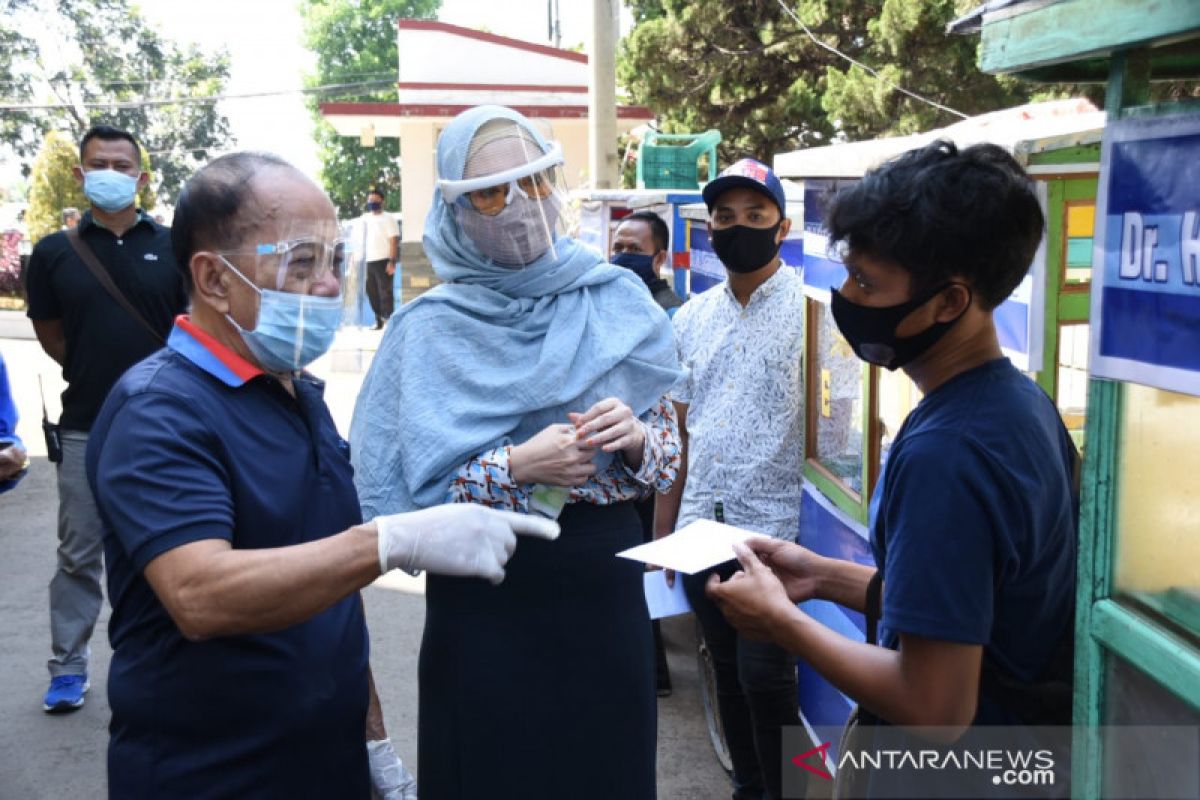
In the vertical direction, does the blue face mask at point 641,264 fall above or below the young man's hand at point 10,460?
above

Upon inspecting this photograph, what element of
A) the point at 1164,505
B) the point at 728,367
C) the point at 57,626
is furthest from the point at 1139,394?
the point at 57,626

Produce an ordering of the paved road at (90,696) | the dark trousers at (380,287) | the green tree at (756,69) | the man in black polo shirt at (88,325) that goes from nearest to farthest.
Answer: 1. the paved road at (90,696)
2. the man in black polo shirt at (88,325)
3. the green tree at (756,69)
4. the dark trousers at (380,287)

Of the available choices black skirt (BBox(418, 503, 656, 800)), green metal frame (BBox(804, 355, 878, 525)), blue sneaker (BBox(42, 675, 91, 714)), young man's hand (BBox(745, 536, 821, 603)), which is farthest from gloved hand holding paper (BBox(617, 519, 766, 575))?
blue sneaker (BBox(42, 675, 91, 714))

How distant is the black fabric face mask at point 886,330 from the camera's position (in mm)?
1715

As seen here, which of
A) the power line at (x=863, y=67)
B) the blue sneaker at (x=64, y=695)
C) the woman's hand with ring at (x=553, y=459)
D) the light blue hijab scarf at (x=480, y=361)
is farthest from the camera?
the power line at (x=863, y=67)

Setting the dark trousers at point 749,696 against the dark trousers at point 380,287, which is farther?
the dark trousers at point 380,287

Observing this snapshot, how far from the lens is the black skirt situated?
2416 mm

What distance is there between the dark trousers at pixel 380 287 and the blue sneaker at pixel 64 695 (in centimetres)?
1256

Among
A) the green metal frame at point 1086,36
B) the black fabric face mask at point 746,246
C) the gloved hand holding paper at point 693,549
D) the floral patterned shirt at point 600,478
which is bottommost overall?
the gloved hand holding paper at point 693,549

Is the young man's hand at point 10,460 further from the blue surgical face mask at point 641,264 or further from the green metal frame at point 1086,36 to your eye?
the green metal frame at point 1086,36

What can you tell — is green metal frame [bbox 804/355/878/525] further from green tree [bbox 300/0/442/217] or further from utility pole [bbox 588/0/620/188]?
green tree [bbox 300/0/442/217]

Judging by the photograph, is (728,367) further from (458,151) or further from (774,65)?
(774,65)

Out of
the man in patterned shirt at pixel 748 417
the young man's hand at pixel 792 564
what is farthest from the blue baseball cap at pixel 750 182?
the young man's hand at pixel 792 564

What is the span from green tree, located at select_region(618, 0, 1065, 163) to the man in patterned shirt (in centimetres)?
1098
